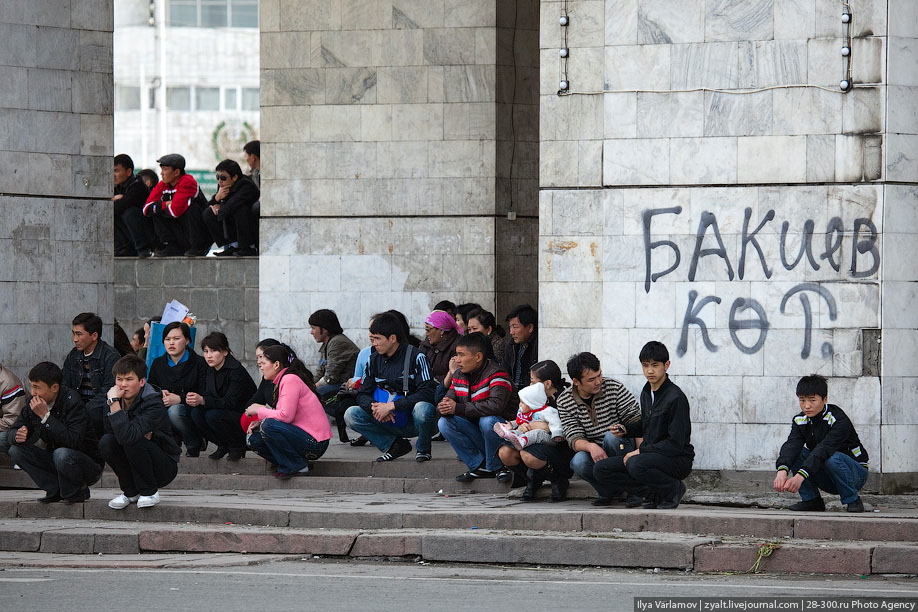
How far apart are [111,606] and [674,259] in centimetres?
551

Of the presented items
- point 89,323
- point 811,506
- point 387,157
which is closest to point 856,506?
point 811,506

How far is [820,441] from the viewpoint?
975 centimetres

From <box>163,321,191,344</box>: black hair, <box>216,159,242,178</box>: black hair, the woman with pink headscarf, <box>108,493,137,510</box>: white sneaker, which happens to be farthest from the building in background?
<box>108,493,137,510</box>: white sneaker

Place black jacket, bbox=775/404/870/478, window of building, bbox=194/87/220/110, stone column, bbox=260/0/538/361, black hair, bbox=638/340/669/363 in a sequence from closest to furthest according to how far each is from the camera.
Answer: black jacket, bbox=775/404/870/478 < black hair, bbox=638/340/669/363 < stone column, bbox=260/0/538/361 < window of building, bbox=194/87/220/110

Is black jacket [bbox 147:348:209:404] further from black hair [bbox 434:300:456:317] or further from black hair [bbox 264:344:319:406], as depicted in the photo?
black hair [bbox 434:300:456:317]

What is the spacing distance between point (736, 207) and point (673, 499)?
2383 millimetres

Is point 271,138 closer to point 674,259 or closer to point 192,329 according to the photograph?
point 192,329

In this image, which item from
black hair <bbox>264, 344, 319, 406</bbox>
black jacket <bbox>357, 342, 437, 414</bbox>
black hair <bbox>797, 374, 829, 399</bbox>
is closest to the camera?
black hair <bbox>797, 374, 829, 399</bbox>

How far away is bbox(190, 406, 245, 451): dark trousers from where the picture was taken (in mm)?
11781

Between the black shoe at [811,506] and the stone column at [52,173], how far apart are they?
695 centimetres

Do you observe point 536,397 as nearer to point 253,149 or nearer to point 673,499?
point 673,499

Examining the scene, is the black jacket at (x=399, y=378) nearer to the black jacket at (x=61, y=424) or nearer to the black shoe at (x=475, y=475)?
the black shoe at (x=475, y=475)

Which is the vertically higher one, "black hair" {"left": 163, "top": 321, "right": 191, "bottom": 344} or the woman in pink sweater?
"black hair" {"left": 163, "top": 321, "right": 191, "bottom": 344}

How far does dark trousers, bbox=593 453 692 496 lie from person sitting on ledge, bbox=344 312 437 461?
6.65 feet
